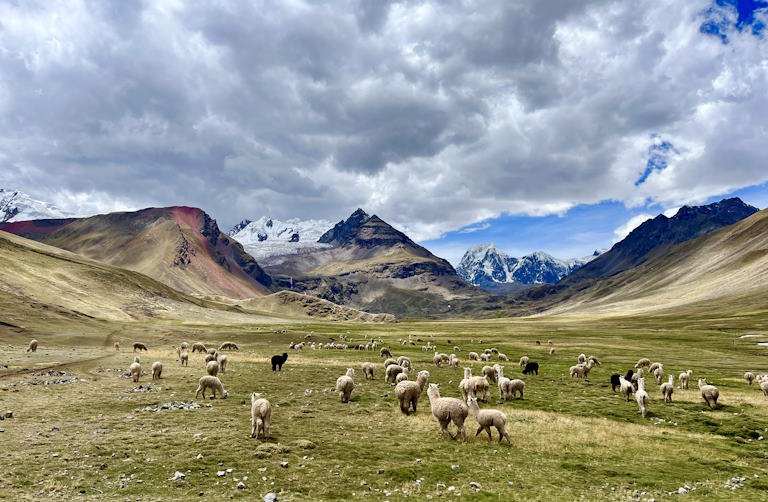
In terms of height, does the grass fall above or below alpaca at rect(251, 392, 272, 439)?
below

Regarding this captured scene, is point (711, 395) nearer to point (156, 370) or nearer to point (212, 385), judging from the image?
point (212, 385)

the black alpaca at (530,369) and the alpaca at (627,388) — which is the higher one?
the alpaca at (627,388)

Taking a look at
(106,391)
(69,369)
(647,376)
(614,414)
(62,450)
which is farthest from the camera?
(647,376)

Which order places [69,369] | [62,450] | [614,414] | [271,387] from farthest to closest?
1. [69,369]
2. [271,387]
3. [614,414]
4. [62,450]

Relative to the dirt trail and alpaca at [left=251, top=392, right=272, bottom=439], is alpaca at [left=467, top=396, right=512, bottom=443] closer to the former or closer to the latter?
alpaca at [left=251, top=392, right=272, bottom=439]

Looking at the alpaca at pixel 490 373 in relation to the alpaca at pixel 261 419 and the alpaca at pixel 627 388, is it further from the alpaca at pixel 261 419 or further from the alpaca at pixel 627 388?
the alpaca at pixel 261 419

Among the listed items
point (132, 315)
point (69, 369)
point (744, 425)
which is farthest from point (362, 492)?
point (132, 315)

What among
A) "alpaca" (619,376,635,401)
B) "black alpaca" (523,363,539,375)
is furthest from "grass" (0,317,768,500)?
"black alpaca" (523,363,539,375)

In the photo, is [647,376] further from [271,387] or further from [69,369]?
[69,369]

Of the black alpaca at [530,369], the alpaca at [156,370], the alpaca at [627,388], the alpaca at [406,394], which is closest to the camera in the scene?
the alpaca at [406,394]

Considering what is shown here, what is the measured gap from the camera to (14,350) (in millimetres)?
58375

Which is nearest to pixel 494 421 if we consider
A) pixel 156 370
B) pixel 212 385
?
pixel 212 385

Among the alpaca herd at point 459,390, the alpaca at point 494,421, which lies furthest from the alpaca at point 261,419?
the alpaca at point 494,421

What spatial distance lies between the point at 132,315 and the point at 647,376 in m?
153
